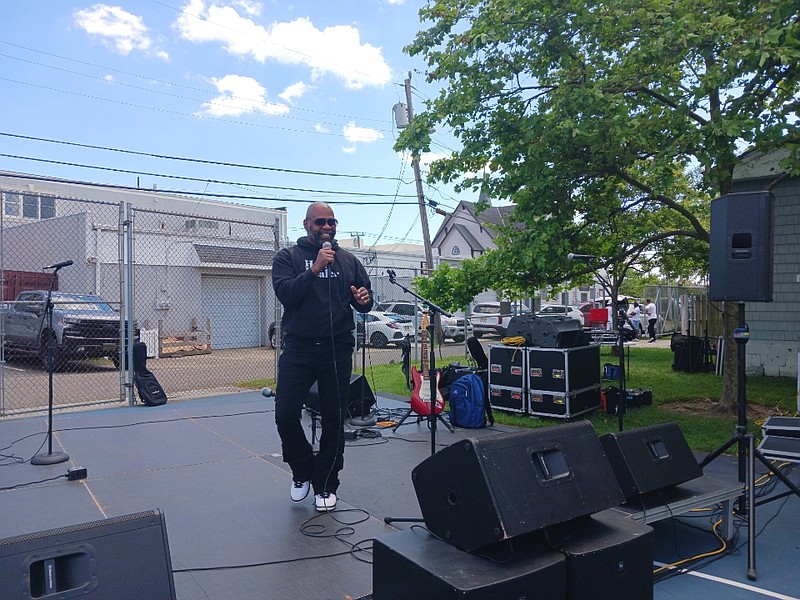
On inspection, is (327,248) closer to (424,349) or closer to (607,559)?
(607,559)

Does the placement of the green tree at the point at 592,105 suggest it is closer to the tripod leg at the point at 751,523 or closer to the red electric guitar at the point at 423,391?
the red electric guitar at the point at 423,391

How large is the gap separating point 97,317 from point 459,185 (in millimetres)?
8888

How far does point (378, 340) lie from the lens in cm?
1942

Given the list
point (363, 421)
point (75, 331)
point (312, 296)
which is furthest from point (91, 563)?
point (75, 331)

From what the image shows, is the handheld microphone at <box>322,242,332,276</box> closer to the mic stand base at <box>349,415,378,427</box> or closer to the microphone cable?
the microphone cable

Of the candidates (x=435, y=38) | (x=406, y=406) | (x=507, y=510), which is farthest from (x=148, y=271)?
(x=507, y=510)

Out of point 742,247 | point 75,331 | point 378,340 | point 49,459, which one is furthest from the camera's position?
point 378,340

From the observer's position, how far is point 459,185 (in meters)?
7.85

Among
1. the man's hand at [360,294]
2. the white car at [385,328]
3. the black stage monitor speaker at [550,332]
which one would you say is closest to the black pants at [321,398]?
the man's hand at [360,294]

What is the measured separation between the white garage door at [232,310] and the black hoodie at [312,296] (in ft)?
51.4

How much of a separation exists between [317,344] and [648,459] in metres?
2.25

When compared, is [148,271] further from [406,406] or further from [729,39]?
[729,39]

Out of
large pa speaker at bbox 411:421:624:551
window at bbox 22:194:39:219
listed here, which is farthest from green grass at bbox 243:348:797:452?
window at bbox 22:194:39:219

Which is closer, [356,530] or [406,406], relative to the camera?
[356,530]
